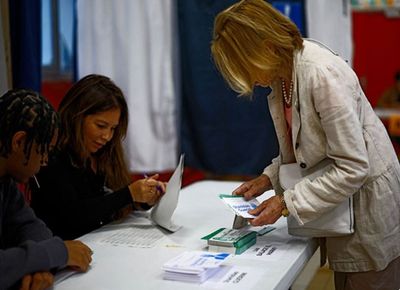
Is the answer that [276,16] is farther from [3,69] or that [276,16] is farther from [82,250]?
[3,69]

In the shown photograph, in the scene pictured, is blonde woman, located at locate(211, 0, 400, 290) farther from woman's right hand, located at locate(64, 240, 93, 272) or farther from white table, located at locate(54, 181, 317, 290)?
woman's right hand, located at locate(64, 240, 93, 272)

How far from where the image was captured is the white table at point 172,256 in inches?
47.3

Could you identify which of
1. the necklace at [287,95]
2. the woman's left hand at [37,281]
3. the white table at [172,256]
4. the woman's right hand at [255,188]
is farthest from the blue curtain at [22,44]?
the woman's left hand at [37,281]

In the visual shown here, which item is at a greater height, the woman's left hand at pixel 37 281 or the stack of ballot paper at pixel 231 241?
the woman's left hand at pixel 37 281

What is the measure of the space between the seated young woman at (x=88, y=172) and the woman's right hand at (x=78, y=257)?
34 cm

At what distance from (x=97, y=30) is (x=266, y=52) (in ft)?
7.48

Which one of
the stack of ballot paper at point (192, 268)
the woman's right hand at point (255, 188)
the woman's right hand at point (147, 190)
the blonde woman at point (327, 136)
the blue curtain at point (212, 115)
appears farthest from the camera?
the blue curtain at point (212, 115)

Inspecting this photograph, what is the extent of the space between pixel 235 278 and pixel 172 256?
9.5 inches

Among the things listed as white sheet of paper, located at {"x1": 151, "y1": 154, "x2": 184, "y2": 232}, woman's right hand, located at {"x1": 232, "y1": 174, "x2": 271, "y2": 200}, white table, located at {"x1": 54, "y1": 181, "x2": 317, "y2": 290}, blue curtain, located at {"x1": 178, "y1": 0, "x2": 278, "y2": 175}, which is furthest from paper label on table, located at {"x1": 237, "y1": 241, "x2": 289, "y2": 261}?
blue curtain, located at {"x1": 178, "y1": 0, "x2": 278, "y2": 175}

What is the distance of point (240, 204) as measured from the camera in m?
1.52

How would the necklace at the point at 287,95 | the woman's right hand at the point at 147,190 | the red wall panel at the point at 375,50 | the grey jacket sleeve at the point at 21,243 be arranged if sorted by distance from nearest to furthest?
the grey jacket sleeve at the point at 21,243 < the necklace at the point at 287,95 < the woman's right hand at the point at 147,190 < the red wall panel at the point at 375,50

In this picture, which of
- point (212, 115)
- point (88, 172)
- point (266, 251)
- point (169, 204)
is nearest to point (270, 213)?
point (266, 251)

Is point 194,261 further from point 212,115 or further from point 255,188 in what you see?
point 212,115

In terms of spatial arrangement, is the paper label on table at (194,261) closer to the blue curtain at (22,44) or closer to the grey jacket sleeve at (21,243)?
the grey jacket sleeve at (21,243)
